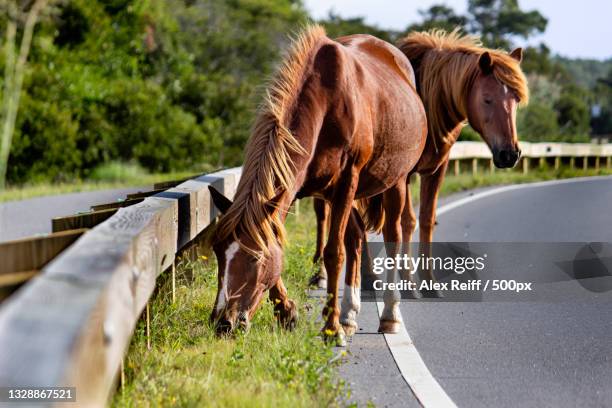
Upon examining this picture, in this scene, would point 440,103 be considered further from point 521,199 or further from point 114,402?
point 521,199

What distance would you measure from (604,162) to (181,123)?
13749 mm

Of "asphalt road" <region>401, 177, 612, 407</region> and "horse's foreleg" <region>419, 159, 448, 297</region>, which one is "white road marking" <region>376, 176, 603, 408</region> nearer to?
"asphalt road" <region>401, 177, 612, 407</region>

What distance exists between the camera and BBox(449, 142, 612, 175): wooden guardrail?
2172 cm

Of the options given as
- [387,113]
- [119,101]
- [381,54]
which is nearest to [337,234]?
[387,113]

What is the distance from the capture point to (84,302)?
2406 mm

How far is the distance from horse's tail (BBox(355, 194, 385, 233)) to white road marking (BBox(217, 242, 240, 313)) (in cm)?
309

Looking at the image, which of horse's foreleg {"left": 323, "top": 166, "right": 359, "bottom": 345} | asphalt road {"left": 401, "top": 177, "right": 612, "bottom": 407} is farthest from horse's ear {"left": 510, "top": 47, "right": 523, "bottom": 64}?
horse's foreleg {"left": 323, "top": 166, "right": 359, "bottom": 345}

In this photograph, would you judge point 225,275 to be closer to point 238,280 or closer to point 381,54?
point 238,280

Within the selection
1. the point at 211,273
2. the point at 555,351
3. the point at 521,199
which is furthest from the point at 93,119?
the point at 555,351

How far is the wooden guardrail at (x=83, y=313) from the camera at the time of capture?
2.07m

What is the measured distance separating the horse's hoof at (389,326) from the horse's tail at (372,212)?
1.70 m

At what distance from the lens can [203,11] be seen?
137 ft

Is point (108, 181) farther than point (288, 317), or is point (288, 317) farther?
point (108, 181)

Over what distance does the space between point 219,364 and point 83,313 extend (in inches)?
103
